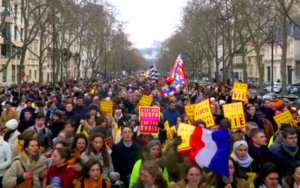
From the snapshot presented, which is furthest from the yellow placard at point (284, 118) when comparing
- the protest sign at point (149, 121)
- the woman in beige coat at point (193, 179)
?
the woman in beige coat at point (193, 179)

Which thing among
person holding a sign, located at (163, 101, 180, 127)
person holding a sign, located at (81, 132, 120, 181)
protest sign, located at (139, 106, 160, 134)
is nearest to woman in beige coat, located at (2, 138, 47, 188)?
person holding a sign, located at (81, 132, 120, 181)

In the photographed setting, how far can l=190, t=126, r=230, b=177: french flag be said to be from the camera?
512 cm

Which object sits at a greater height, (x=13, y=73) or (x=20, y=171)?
(x=13, y=73)

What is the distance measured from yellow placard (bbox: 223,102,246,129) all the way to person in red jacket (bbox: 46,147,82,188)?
14.1 ft

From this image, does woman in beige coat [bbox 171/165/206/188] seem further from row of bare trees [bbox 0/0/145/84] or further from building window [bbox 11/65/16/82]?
building window [bbox 11/65/16/82]

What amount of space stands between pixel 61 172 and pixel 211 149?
176 centimetres

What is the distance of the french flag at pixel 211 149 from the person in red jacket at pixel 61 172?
1408 mm

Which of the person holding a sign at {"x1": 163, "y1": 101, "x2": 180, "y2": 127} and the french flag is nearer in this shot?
the french flag

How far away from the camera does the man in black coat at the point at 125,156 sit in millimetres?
6965

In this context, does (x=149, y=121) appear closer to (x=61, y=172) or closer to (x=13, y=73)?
(x=61, y=172)

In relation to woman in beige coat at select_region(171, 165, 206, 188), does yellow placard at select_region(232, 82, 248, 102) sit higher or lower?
higher

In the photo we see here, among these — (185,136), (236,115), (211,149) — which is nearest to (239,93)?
(236,115)

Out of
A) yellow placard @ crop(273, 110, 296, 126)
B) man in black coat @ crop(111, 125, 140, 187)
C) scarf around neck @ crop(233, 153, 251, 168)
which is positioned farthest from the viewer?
yellow placard @ crop(273, 110, 296, 126)

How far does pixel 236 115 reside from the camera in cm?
920
